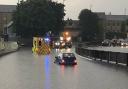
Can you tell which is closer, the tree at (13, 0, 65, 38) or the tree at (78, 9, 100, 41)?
the tree at (13, 0, 65, 38)

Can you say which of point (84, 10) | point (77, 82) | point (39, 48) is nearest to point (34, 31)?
point (84, 10)

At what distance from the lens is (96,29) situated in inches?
6890

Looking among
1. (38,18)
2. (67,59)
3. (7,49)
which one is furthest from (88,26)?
(67,59)

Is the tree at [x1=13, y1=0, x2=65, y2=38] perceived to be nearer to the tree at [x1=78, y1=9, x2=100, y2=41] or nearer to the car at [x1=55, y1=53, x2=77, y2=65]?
the tree at [x1=78, y1=9, x2=100, y2=41]

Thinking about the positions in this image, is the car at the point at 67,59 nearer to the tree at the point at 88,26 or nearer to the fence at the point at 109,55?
the fence at the point at 109,55

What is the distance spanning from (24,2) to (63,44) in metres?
50.3

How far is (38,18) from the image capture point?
5507 inches

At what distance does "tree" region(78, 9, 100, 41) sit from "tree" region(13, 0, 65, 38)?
75.6 ft

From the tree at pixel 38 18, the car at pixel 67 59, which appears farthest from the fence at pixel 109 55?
the tree at pixel 38 18

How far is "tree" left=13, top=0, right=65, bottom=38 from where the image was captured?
452 ft

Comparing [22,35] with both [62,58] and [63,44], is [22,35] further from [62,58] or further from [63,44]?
[62,58]

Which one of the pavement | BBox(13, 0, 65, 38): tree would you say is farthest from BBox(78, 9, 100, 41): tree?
the pavement

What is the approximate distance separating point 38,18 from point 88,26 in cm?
3790

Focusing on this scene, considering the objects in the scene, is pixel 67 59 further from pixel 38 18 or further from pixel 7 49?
pixel 38 18
